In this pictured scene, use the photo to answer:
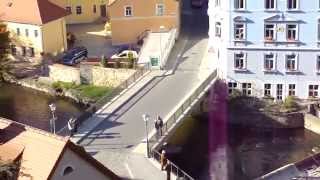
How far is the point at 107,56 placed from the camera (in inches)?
2138

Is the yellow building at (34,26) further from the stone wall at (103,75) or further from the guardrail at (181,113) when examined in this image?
the guardrail at (181,113)

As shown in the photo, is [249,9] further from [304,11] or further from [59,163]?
[59,163]

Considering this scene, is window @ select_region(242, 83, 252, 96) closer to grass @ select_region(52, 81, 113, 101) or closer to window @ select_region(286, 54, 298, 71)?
window @ select_region(286, 54, 298, 71)

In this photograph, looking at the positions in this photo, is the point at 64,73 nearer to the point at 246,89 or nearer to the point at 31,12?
the point at 31,12

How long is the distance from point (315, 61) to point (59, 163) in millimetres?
19905

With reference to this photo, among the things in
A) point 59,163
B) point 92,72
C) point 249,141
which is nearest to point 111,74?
point 92,72

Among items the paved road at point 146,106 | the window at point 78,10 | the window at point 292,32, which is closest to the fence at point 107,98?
the paved road at point 146,106

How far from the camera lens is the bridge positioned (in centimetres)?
3714

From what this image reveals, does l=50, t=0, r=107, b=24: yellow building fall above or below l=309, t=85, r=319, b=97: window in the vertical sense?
above

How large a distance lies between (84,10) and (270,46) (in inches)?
730

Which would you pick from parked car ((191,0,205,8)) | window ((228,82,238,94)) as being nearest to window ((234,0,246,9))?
window ((228,82,238,94))

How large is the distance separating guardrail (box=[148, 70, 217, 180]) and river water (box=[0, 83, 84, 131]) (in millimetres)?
7490

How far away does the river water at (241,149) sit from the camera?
134ft

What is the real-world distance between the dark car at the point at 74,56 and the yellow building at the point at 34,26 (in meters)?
1.37
